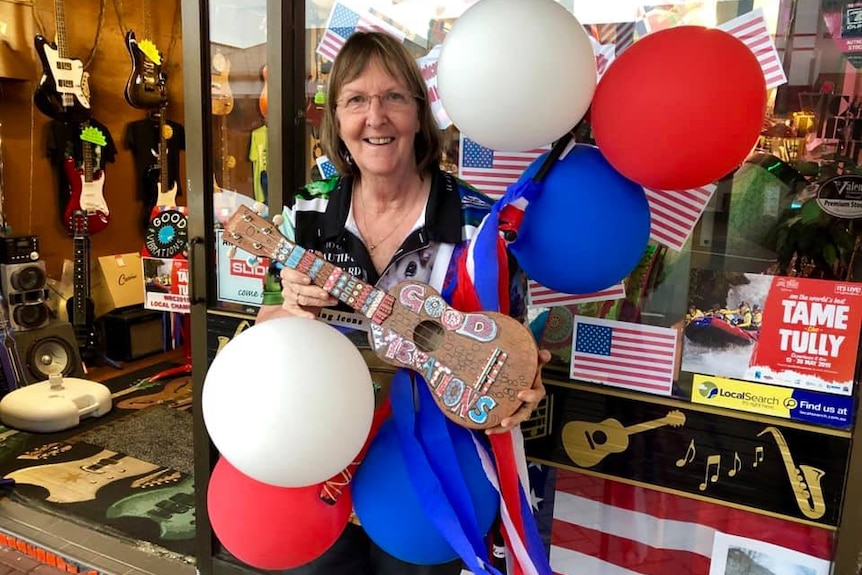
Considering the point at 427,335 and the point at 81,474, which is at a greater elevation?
the point at 427,335

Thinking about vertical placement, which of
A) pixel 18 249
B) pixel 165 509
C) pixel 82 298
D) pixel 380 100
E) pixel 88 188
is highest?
pixel 380 100

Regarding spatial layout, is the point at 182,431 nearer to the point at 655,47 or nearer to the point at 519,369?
the point at 519,369

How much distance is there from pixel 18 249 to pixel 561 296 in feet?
11.0

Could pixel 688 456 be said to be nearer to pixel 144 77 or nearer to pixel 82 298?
pixel 82 298

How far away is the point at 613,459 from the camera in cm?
168

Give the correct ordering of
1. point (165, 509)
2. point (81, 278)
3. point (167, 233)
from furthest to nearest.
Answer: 1. point (81, 278)
2. point (165, 509)
3. point (167, 233)

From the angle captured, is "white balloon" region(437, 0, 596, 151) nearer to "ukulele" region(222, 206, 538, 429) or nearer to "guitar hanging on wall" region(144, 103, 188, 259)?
"ukulele" region(222, 206, 538, 429)

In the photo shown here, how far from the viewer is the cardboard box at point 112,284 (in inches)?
174

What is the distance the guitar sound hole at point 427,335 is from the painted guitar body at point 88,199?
3.80 meters

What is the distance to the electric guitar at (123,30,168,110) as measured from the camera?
419cm

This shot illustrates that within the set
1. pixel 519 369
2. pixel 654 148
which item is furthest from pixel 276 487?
pixel 654 148

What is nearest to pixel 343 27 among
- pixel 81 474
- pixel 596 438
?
pixel 596 438

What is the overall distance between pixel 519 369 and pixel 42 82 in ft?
12.6

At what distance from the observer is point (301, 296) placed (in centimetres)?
123
